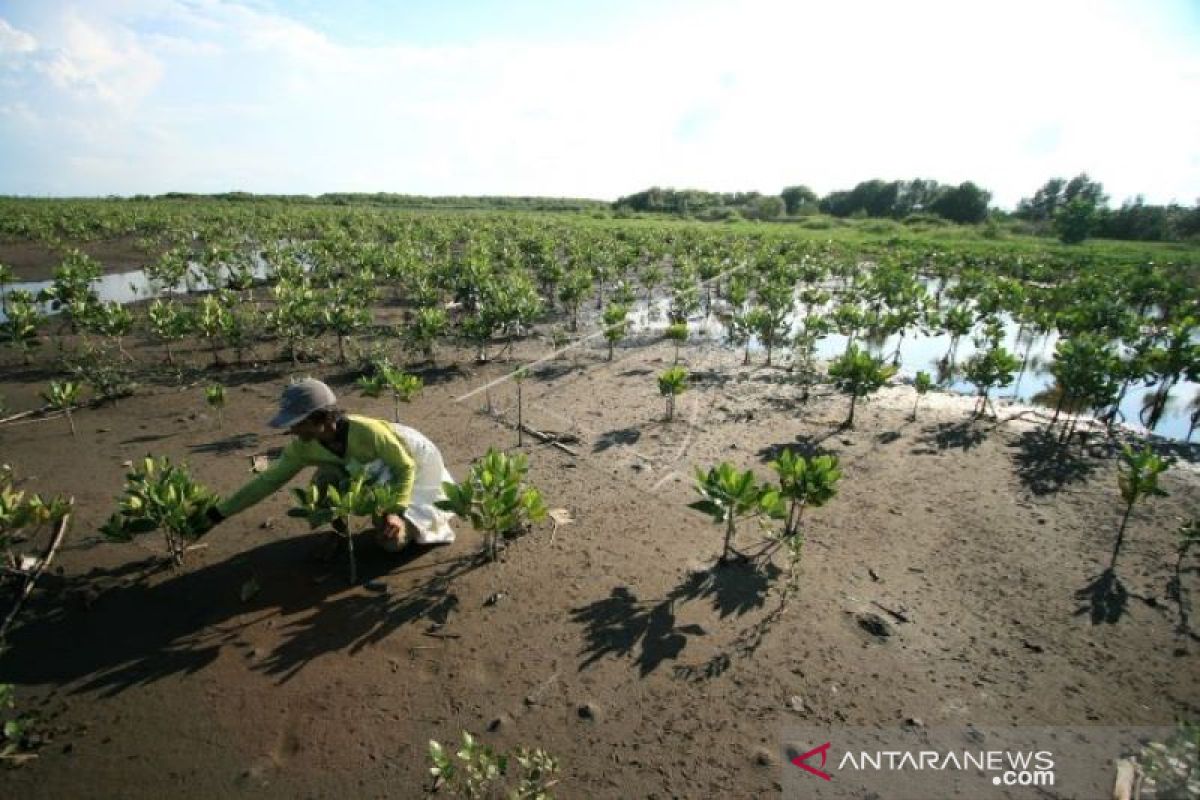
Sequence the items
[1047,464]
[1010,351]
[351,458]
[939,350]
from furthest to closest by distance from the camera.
Answer: [1010,351]
[939,350]
[1047,464]
[351,458]

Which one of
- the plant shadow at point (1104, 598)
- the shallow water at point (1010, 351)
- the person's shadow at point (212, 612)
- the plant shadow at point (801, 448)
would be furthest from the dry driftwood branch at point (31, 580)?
the shallow water at point (1010, 351)

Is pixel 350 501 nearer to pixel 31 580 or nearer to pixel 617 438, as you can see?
pixel 31 580

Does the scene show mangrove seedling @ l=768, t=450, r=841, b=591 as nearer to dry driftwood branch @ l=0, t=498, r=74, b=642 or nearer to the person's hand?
the person's hand

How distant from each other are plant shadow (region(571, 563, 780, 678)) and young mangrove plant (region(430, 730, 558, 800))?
0.90m

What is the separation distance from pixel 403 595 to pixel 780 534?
352cm

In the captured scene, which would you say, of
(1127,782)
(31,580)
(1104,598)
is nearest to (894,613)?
(1127,782)

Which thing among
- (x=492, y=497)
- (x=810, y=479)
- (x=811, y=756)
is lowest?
(x=811, y=756)

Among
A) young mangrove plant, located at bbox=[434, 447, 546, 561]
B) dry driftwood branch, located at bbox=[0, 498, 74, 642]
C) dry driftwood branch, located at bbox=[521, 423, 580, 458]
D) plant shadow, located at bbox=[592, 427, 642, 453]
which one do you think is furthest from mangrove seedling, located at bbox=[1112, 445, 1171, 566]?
dry driftwood branch, located at bbox=[0, 498, 74, 642]

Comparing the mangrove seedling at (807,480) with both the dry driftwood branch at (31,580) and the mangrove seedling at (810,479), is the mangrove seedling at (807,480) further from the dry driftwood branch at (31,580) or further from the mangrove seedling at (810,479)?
the dry driftwood branch at (31,580)

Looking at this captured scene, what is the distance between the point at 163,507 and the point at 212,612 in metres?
0.90

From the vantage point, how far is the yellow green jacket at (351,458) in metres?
4.66

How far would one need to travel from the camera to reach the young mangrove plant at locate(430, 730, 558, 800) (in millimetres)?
2979

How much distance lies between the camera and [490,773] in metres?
2.94

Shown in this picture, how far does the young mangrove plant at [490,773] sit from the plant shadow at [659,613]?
35.5 inches
